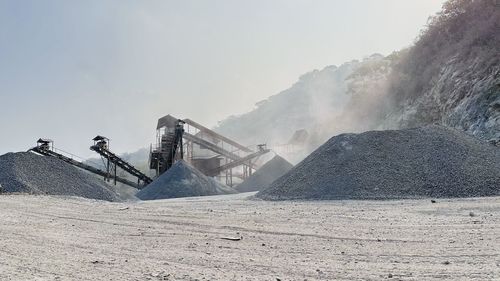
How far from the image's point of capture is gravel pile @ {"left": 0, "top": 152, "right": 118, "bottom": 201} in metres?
18.2

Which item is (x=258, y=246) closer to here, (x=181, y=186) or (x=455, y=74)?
(x=181, y=186)

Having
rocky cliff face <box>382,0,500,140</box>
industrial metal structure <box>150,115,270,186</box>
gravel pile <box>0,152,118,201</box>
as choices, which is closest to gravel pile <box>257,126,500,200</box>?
rocky cliff face <box>382,0,500,140</box>

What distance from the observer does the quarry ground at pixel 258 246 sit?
4.77 m

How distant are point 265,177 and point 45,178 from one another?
1705cm

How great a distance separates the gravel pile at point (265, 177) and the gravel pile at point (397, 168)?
13.1 meters

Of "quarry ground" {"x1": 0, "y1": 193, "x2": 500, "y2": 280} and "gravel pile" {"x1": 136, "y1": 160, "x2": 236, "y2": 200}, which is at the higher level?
"gravel pile" {"x1": 136, "y1": 160, "x2": 236, "y2": 200}

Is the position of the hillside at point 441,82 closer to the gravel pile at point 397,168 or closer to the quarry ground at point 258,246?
the gravel pile at point 397,168

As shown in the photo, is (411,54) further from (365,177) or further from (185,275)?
(185,275)

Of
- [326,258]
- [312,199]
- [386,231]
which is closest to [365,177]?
[312,199]

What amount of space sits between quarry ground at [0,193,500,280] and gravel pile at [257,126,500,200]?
4.00 meters

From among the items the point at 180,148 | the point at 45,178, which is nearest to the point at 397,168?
the point at 45,178

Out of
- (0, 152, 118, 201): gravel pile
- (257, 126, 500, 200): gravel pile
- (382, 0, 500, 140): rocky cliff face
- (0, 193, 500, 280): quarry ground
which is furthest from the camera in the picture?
(382, 0, 500, 140): rocky cliff face

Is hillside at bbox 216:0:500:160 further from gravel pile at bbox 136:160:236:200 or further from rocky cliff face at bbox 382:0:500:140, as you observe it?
gravel pile at bbox 136:160:236:200

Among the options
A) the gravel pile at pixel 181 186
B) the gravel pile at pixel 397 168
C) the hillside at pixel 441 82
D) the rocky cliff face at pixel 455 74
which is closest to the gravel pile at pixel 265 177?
the gravel pile at pixel 181 186
